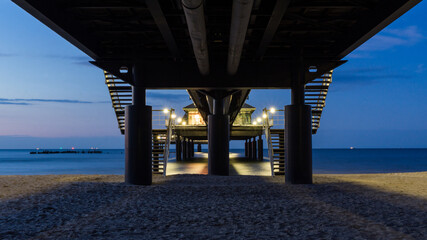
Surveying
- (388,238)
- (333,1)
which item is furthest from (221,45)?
(388,238)

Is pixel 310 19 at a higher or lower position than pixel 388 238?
higher

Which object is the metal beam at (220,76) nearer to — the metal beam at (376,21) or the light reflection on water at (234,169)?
the metal beam at (376,21)

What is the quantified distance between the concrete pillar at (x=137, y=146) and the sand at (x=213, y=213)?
68.2 inches

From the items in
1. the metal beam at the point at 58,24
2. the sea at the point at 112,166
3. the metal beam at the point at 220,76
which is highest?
the metal beam at the point at 58,24

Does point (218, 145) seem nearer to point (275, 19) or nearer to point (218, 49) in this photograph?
point (218, 49)

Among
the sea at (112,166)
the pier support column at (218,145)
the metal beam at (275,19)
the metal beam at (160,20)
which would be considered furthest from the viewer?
the sea at (112,166)

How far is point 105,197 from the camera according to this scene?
31.7 ft

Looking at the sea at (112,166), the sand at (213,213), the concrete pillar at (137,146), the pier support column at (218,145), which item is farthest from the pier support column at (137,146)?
the sea at (112,166)

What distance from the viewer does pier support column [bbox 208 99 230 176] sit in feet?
58.3

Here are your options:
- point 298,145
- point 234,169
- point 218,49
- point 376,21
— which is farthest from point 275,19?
point 234,169

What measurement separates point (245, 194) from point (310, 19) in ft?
16.4

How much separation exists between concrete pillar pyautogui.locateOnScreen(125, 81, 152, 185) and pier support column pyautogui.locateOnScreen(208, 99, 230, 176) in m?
5.14

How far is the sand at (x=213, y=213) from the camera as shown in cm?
588

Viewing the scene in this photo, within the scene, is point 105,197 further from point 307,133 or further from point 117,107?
point 117,107
